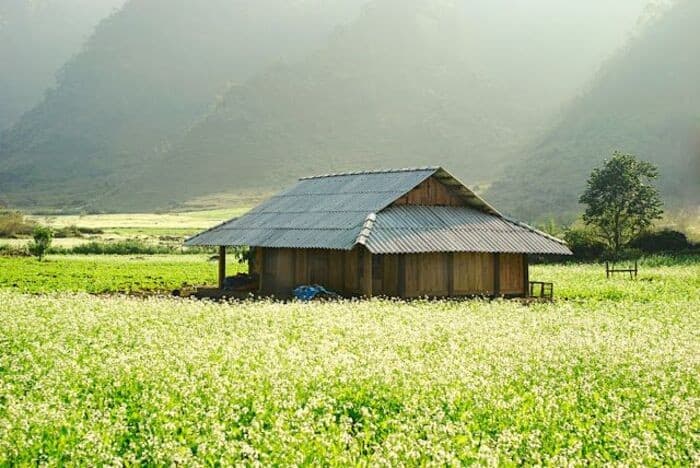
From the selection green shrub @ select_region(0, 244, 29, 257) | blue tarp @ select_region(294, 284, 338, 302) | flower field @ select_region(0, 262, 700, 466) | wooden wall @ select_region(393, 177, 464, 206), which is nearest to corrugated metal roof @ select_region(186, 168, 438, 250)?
wooden wall @ select_region(393, 177, 464, 206)

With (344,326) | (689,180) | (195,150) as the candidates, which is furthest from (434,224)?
(195,150)

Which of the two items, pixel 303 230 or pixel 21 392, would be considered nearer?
pixel 21 392

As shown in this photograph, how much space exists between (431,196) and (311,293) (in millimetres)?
7498

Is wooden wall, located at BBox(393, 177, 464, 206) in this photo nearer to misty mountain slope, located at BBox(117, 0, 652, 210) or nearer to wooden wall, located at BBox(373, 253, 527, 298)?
wooden wall, located at BBox(373, 253, 527, 298)

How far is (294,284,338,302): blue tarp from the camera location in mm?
32469

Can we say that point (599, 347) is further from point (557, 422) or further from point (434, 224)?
point (434, 224)

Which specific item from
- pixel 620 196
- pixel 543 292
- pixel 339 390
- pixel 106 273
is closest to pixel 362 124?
pixel 620 196

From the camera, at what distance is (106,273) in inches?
1897

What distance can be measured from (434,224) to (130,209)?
112 meters

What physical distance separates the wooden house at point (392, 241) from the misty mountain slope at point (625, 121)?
69.1 metres

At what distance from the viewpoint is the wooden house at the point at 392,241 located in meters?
32.8

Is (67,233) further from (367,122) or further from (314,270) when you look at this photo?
(367,122)

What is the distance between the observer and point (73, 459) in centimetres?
913

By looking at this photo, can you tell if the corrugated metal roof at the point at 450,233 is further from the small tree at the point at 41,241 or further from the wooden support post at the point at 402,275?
the small tree at the point at 41,241
